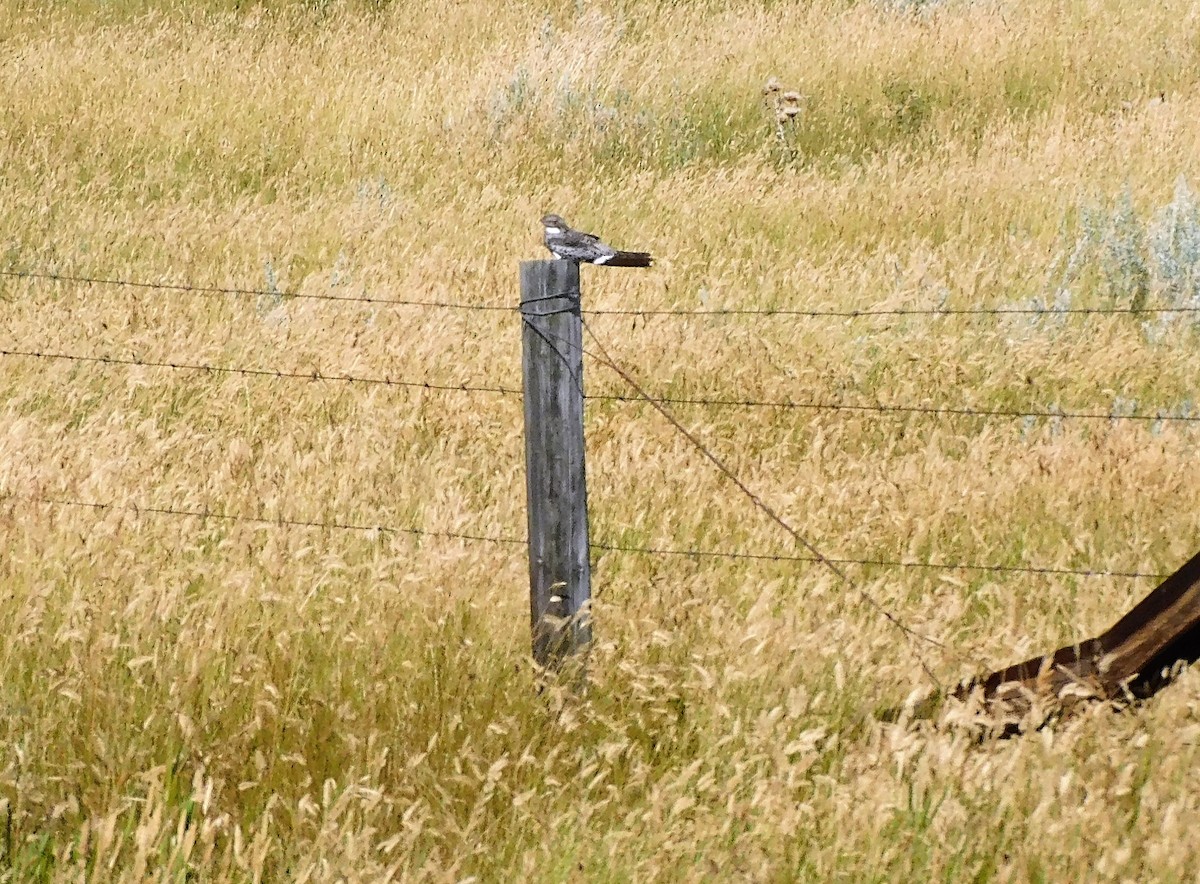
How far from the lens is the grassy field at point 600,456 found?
2.89 m

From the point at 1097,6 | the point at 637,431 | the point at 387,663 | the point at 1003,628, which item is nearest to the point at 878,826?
the point at 1003,628

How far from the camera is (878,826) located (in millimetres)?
2709

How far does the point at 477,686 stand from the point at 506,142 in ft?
23.2

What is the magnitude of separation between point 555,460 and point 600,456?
168 centimetres

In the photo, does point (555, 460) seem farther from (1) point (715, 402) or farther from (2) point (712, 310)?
(2) point (712, 310)

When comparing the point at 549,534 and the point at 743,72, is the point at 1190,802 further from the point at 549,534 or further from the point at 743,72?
the point at 743,72

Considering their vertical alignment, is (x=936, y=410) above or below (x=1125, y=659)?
above

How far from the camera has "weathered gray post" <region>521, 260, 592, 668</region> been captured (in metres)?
3.35

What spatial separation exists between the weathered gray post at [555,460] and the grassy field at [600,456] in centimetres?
14

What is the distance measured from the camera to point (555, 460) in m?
3.43

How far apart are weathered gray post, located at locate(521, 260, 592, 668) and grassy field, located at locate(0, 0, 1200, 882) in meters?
0.14

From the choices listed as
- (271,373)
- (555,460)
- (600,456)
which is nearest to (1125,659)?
(555,460)

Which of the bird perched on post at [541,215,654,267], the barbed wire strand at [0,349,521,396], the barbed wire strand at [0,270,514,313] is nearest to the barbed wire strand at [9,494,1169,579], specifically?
the barbed wire strand at [0,349,521,396]

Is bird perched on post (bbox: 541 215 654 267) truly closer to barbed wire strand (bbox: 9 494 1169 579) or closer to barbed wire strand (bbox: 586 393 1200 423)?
barbed wire strand (bbox: 586 393 1200 423)
